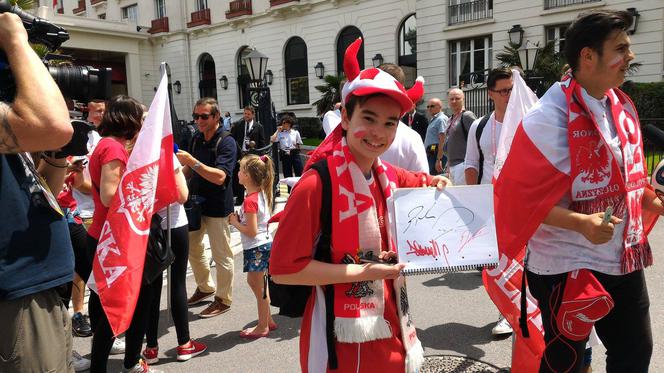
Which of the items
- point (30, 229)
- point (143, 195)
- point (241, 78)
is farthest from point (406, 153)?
point (241, 78)

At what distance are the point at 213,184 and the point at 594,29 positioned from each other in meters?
3.36

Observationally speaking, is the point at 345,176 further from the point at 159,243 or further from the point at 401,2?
the point at 401,2

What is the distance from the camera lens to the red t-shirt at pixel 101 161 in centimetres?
298

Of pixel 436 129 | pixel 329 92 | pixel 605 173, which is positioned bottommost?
pixel 605 173

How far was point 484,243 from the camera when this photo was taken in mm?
1804

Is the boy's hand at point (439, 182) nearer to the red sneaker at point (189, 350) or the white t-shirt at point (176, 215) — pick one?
the white t-shirt at point (176, 215)

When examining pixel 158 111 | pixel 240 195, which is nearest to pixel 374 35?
pixel 240 195

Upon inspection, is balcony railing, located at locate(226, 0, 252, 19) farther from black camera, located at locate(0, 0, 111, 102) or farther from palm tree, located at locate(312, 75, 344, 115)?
black camera, located at locate(0, 0, 111, 102)

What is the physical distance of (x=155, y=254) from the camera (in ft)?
10.2

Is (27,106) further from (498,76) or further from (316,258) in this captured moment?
(498,76)

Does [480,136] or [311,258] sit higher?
[480,136]

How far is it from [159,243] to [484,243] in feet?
7.05

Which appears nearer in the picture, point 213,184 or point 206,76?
point 213,184

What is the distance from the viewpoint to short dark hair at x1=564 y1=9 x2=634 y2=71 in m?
2.04
